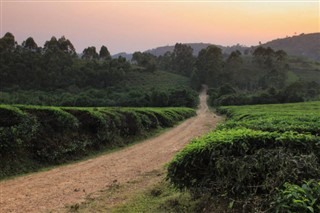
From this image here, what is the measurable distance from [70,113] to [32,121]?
11.1ft

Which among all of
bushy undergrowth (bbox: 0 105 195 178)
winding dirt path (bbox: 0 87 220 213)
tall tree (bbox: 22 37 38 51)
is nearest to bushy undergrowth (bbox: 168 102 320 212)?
winding dirt path (bbox: 0 87 220 213)

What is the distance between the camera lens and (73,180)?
11484mm

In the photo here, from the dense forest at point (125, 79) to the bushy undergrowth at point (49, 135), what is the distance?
116 feet

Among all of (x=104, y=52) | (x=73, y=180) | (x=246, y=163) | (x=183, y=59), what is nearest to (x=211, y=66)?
(x=183, y=59)

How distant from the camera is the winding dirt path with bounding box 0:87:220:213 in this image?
9.02m

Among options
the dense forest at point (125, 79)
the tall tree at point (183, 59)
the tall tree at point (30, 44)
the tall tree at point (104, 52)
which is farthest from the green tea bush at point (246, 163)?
the tall tree at point (183, 59)

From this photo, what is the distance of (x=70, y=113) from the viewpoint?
17938 mm

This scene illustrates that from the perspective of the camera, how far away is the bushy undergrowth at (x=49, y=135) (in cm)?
1312

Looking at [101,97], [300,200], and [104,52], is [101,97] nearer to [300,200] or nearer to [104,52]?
[104,52]

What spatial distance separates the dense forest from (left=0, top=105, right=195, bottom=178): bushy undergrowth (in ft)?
116

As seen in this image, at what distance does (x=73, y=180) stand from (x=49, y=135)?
4.66 metres

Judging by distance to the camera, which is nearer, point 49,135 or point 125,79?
point 49,135

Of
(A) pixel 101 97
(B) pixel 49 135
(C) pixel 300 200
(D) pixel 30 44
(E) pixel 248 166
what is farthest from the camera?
(D) pixel 30 44

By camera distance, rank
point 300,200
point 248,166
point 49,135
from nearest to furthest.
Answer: point 300,200, point 248,166, point 49,135
